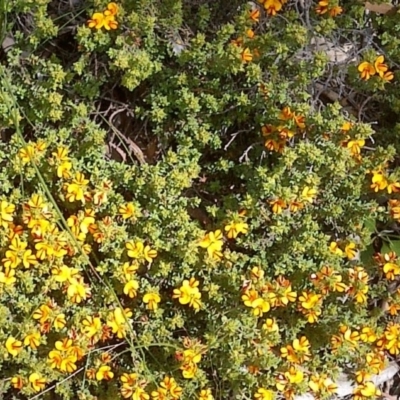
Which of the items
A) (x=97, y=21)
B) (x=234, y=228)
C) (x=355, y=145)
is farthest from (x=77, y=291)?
(x=355, y=145)

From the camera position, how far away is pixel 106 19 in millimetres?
1542

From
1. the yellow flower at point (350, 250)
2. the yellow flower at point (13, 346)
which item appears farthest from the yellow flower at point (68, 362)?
the yellow flower at point (350, 250)

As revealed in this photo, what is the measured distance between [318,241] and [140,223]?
1.31ft

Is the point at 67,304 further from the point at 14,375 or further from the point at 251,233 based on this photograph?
the point at 251,233

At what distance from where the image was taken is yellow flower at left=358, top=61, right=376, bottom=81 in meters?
1.56

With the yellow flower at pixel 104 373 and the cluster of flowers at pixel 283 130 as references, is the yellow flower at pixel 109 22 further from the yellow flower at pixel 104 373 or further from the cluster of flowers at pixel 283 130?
the yellow flower at pixel 104 373

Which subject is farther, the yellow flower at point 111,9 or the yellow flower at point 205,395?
the yellow flower at point 205,395

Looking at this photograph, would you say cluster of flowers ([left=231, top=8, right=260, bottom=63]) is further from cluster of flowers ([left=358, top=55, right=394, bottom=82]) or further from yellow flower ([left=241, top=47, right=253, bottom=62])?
cluster of flowers ([left=358, top=55, right=394, bottom=82])

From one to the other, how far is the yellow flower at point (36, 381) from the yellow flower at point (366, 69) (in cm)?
98

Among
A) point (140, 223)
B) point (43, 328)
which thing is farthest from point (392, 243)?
point (43, 328)

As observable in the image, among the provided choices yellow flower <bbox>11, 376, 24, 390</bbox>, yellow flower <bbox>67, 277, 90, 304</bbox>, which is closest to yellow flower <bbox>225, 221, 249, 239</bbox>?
yellow flower <bbox>67, 277, 90, 304</bbox>

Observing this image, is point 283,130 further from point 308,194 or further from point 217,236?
point 217,236

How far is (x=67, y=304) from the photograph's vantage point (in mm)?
1668

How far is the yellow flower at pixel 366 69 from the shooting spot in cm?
156
